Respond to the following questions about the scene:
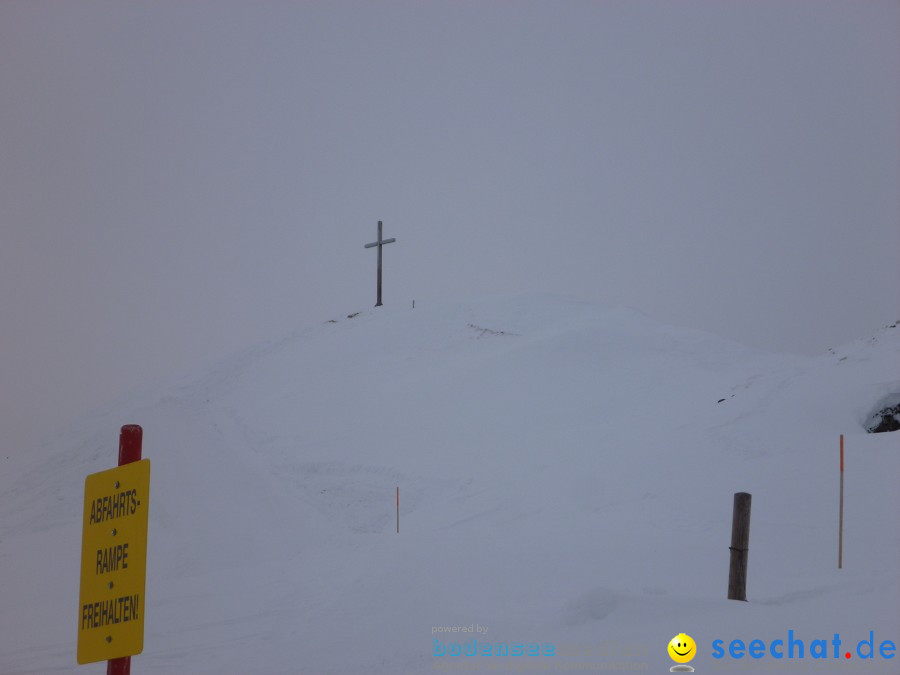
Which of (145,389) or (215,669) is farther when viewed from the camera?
(145,389)

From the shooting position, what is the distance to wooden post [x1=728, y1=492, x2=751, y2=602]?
30.6 feet

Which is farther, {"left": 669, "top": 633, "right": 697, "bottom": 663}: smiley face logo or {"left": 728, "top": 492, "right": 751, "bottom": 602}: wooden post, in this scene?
{"left": 728, "top": 492, "right": 751, "bottom": 602}: wooden post

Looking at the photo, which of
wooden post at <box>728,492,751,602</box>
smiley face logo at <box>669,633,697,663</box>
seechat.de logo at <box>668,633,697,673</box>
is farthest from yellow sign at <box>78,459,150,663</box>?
wooden post at <box>728,492,751,602</box>

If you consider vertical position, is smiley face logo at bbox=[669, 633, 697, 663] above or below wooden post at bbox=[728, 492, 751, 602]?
below

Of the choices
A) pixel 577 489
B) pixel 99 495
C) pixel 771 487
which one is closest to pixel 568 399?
pixel 577 489

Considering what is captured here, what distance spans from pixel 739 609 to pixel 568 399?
48.8 ft

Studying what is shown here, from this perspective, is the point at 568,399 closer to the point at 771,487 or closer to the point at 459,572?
the point at 771,487

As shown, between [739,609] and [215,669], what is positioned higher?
[739,609]

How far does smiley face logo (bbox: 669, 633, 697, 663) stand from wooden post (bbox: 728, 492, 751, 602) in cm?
126

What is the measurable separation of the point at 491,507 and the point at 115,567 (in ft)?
39.1

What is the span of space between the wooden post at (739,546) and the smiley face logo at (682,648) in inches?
49.6

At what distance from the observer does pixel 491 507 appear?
16.7 m

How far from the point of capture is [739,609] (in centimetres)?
902

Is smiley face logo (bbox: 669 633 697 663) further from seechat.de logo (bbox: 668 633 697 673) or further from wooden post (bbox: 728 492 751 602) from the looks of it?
wooden post (bbox: 728 492 751 602)
